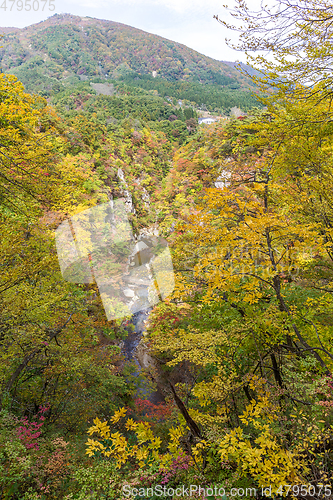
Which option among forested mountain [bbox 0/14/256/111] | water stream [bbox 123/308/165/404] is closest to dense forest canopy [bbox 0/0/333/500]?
water stream [bbox 123/308/165/404]

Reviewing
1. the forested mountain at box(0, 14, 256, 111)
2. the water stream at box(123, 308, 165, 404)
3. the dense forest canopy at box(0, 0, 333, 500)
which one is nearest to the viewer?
the dense forest canopy at box(0, 0, 333, 500)

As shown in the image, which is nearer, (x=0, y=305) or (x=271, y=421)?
(x=271, y=421)

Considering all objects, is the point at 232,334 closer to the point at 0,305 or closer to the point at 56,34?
the point at 0,305

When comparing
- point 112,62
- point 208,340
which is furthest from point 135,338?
point 112,62

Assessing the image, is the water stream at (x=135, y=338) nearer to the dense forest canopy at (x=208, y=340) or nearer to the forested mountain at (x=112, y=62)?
the dense forest canopy at (x=208, y=340)

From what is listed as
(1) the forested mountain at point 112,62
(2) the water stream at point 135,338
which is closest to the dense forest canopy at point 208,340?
(2) the water stream at point 135,338

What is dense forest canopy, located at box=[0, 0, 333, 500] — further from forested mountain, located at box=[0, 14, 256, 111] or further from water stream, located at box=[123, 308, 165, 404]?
forested mountain, located at box=[0, 14, 256, 111]

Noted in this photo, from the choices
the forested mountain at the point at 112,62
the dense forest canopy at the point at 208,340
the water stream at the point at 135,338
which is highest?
the forested mountain at the point at 112,62

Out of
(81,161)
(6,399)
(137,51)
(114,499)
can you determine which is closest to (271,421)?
(114,499)

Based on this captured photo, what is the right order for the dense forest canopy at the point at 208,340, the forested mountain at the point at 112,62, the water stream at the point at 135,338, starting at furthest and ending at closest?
the forested mountain at the point at 112,62 < the water stream at the point at 135,338 < the dense forest canopy at the point at 208,340
